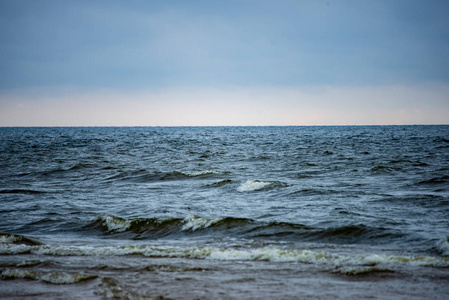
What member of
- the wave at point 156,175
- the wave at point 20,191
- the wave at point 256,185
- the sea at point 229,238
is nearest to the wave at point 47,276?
the sea at point 229,238

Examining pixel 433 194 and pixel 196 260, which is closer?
pixel 196 260

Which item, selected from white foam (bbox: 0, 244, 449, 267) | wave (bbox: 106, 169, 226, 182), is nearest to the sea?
white foam (bbox: 0, 244, 449, 267)

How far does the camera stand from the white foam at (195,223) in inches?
393

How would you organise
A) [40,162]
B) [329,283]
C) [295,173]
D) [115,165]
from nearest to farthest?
[329,283] < [295,173] < [115,165] < [40,162]

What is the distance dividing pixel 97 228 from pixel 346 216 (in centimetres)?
629

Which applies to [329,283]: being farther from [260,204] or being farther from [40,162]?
[40,162]

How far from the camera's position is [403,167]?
21.5 metres

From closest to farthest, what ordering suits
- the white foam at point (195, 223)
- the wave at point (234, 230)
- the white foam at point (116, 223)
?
the wave at point (234, 230) < the white foam at point (195, 223) < the white foam at point (116, 223)

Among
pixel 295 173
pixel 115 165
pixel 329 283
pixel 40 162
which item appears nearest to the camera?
pixel 329 283

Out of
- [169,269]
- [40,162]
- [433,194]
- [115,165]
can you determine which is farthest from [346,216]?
[40,162]

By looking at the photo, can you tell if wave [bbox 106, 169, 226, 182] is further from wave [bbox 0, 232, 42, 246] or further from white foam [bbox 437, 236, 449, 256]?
white foam [bbox 437, 236, 449, 256]

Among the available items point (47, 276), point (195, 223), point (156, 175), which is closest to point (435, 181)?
point (195, 223)

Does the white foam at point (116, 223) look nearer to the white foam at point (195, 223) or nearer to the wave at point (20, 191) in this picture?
the white foam at point (195, 223)

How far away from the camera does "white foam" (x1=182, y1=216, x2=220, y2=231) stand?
9984 mm
